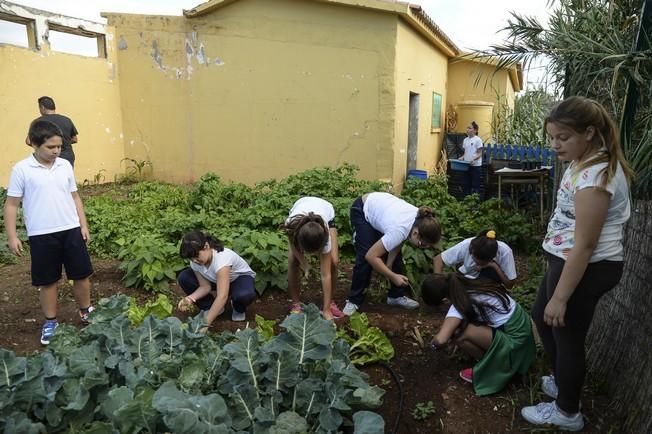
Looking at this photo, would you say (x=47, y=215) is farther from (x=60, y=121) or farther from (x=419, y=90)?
(x=419, y=90)

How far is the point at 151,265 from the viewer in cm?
453

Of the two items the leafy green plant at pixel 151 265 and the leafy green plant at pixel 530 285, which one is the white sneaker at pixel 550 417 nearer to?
the leafy green plant at pixel 530 285

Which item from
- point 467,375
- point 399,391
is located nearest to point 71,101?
point 399,391

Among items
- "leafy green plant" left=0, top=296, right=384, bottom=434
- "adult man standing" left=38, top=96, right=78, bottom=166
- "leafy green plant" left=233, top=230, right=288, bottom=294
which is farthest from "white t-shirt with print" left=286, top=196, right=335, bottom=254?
"adult man standing" left=38, top=96, right=78, bottom=166

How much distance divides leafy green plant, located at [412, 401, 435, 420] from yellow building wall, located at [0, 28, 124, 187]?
25.0ft

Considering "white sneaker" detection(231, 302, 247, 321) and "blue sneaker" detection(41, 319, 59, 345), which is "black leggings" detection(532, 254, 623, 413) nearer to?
"white sneaker" detection(231, 302, 247, 321)

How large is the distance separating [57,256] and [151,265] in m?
0.97

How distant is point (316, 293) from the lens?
15.1 feet

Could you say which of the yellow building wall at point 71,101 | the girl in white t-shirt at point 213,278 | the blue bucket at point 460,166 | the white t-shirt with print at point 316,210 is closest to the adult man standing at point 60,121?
the yellow building wall at point 71,101

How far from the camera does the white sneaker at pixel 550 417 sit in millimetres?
2545

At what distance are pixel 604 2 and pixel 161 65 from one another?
7.91m

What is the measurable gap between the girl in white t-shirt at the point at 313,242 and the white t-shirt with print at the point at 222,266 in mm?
378

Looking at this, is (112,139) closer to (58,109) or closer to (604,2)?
(58,109)

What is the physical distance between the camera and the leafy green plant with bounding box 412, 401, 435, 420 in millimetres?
2772
